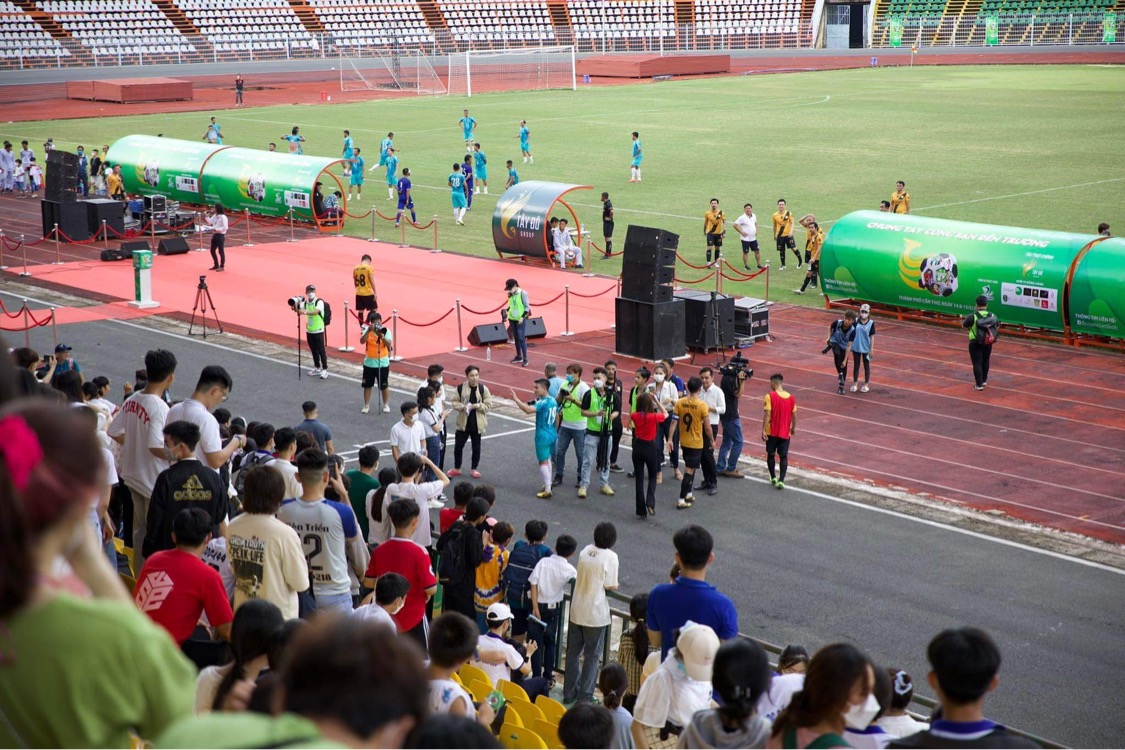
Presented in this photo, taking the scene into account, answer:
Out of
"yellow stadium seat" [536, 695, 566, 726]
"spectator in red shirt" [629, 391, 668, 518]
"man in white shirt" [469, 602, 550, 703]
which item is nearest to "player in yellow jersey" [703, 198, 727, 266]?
"spectator in red shirt" [629, 391, 668, 518]

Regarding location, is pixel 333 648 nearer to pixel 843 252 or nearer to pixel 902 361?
pixel 902 361

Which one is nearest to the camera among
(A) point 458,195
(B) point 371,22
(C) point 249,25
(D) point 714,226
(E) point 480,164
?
(D) point 714,226

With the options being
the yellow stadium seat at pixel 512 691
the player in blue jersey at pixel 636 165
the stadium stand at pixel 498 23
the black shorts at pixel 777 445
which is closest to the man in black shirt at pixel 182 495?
the yellow stadium seat at pixel 512 691

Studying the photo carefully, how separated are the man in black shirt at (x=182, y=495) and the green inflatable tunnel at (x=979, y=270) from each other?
18.3 metres

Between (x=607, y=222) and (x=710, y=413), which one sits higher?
(x=607, y=222)

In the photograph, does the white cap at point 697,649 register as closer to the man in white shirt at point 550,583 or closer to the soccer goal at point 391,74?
the man in white shirt at point 550,583

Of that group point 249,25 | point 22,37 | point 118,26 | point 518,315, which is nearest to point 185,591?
point 518,315

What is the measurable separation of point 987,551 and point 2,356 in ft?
44.7

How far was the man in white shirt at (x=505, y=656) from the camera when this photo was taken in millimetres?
8570

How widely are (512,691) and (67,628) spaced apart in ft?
18.9

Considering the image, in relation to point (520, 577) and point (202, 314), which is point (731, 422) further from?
point (202, 314)

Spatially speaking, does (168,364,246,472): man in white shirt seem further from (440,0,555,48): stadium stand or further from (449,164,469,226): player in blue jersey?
(440,0,555,48): stadium stand

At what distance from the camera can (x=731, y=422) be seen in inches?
680

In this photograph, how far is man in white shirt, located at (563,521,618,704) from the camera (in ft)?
34.1
